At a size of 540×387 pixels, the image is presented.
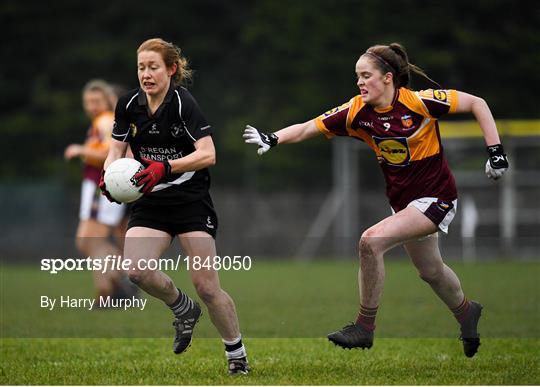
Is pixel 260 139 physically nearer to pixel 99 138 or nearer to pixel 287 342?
pixel 287 342

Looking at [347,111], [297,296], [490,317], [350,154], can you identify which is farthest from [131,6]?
[347,111]

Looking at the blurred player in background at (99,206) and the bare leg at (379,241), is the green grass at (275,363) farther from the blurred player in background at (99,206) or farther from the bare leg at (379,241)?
the blurred player in background at (99,206)

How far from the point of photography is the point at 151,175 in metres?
5.54

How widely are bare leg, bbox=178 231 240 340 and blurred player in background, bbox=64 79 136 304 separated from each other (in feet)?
13.7

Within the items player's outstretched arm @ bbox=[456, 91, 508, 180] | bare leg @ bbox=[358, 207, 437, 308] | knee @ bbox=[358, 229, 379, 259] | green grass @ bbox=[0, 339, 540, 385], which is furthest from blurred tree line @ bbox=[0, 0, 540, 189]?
knee @ bbox=[358, 229, 379, 259]

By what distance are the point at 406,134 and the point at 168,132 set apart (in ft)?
4.53

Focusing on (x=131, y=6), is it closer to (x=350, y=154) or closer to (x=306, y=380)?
(x=350, y=154)

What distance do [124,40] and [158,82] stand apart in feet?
76.3

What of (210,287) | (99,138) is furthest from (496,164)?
(99,138)

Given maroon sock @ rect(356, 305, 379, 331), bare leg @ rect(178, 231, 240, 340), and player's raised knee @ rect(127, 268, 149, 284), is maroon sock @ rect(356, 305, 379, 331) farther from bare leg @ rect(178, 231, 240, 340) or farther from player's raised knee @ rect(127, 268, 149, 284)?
player's raised knee @ rect(127, 268, 149, 284)

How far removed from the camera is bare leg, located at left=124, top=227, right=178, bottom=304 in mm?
5668

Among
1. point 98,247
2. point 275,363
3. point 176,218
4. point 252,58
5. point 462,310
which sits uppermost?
point 252,58

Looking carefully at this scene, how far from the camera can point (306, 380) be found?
5.53m

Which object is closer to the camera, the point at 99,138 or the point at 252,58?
the point at 99,138
